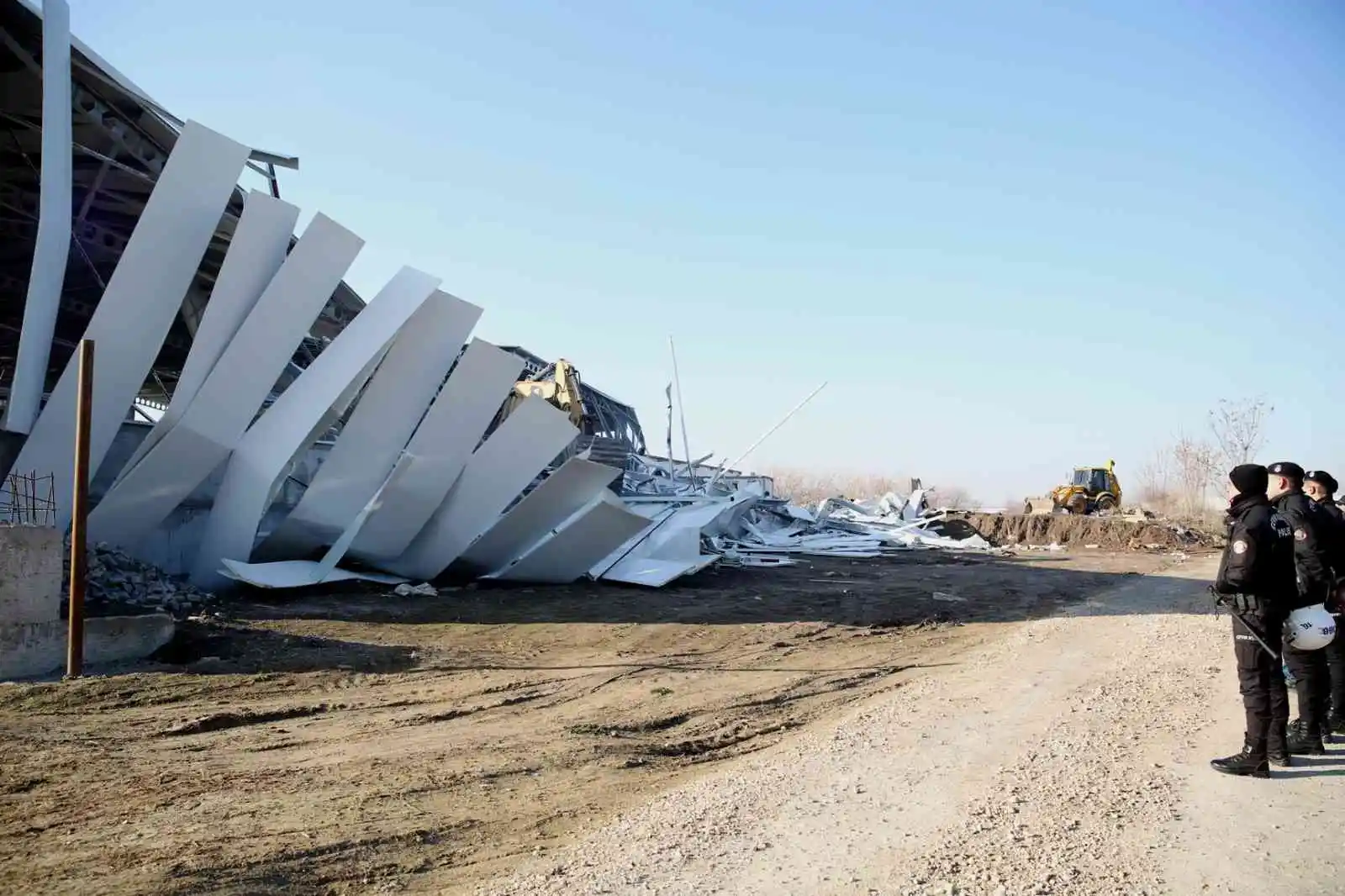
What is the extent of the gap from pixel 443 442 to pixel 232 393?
303cm

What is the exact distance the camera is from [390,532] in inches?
574

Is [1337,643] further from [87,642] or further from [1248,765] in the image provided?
[87,642]

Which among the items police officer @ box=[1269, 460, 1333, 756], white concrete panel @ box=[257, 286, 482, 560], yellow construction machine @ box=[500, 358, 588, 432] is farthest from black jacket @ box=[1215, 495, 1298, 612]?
yellow construction machine @ box=[500, 358, 588, 432]

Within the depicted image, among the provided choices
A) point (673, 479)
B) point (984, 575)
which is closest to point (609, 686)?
point (984, 575)

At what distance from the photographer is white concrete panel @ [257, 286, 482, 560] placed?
45.7 ft

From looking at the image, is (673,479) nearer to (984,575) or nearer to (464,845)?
(984,575)

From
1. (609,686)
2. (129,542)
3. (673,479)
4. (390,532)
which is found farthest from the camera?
(673,479)

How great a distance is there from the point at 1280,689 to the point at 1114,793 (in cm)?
138

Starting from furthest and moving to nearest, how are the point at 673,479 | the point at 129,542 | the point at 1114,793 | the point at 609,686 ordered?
the point at 673,479 < the point at 129,542 < the point at 609,686 < the point at 1114,793

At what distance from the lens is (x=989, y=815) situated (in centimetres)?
471

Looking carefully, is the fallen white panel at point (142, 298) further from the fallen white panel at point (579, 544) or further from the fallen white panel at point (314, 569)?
the fallen white panel at point (579, 544)

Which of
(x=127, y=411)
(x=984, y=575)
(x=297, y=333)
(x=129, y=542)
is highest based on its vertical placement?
(x=297, y=333)

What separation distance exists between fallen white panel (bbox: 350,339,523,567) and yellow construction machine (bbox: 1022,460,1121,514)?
105ft

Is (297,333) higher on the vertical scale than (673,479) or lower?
higher
